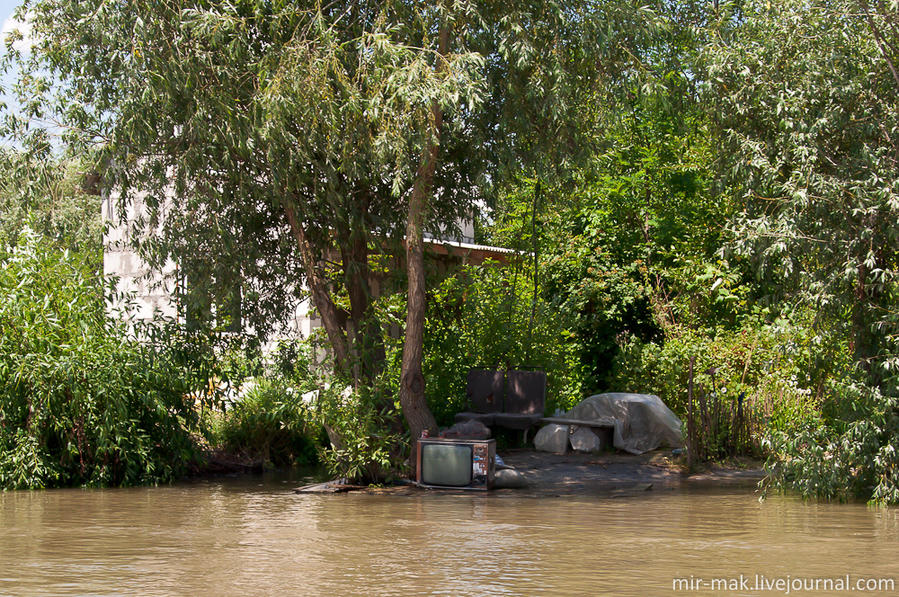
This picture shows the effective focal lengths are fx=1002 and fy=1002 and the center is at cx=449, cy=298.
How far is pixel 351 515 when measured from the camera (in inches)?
420

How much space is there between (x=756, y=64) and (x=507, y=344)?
7.18 meters

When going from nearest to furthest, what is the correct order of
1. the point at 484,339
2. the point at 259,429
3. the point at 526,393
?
the point at 259,429
the point at 526,393
the point at 484,339

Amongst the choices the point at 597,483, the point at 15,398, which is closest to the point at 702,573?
the point at 597,483

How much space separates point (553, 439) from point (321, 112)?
7061mm

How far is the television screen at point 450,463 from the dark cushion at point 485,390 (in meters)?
4.23

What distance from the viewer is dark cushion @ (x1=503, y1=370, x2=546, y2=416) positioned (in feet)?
54.7

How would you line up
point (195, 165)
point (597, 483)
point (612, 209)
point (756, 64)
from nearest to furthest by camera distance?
A: point (756, 64) → point (195, 165) → point (597, 483) → point (612, 209)

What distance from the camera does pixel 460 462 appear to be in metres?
12.6

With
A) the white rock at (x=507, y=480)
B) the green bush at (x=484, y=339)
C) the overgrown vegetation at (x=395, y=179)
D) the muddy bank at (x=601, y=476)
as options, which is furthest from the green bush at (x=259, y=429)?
the white rock at (x=507, y=480)

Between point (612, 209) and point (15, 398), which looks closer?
point (15, 398)

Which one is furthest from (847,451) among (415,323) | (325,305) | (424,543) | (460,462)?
(325,305)

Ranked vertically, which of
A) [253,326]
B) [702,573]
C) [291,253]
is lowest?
[702,573]

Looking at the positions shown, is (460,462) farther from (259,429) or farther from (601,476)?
(259,429)

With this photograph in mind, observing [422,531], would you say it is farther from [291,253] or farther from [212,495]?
[291,253]
